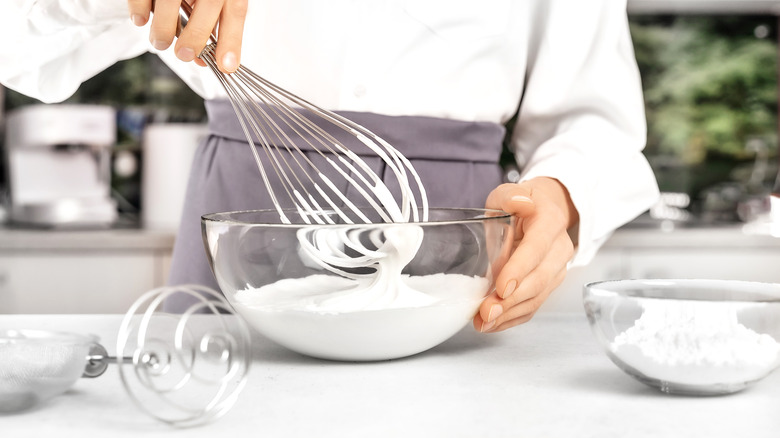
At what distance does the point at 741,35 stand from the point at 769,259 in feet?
2.28

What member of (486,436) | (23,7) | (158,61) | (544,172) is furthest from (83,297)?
(486,436)

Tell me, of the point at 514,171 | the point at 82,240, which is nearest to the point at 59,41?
the point at 82,240

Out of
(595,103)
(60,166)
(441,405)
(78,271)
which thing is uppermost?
(595,103)

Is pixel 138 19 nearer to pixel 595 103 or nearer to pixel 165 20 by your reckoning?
pixel 165 20

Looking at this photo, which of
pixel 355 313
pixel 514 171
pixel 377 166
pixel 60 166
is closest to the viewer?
pixel 355 313

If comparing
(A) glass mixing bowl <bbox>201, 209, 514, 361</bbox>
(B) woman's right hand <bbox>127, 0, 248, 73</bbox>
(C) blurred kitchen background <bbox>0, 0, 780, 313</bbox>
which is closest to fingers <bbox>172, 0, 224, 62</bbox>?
(B) woman's right hand <bbox>127, 0, 248, 73</bbox>

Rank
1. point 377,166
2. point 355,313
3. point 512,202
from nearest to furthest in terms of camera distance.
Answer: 1. point 355,313
2. point 512,202
3. point 377,166

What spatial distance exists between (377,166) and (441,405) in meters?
0.38

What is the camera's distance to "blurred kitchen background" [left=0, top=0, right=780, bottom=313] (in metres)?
1.66

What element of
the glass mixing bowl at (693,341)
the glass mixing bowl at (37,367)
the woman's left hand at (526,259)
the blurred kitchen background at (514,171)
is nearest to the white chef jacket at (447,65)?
the woman's left hand at (526,259)

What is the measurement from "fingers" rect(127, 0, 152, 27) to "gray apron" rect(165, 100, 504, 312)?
0.25 m

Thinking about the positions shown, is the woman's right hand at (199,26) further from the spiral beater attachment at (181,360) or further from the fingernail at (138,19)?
the spiral beater attachment at (181,360)

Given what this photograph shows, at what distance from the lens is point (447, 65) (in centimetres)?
82

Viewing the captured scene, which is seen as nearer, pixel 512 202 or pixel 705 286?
pixel 705 286
